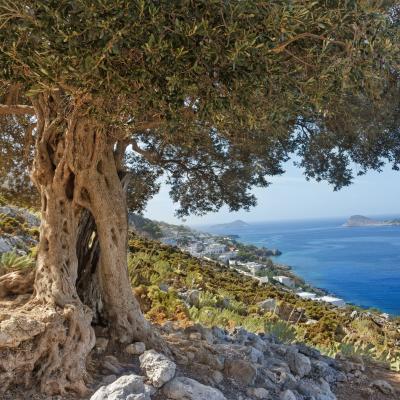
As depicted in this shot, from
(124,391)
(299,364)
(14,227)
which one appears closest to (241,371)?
(299,364)

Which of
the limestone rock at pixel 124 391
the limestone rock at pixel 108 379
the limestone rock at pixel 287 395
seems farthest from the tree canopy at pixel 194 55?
the limestone rock at pixel 287 395

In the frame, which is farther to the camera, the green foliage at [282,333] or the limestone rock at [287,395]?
the green foliage at [282,333]

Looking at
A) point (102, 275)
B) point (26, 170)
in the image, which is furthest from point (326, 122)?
point (26, 170)

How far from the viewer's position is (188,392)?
14.6 ft

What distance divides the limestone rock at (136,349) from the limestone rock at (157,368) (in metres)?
0.35

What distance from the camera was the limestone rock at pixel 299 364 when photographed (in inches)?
246

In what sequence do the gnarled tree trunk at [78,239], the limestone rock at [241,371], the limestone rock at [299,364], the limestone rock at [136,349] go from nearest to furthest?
the gnarled tree trunk at [78,239], the limestone rock at [136,349], the limestone rock at [241,371], the limestone rock at [299,364]

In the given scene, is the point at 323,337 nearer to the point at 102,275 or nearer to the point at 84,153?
the point at 102,275

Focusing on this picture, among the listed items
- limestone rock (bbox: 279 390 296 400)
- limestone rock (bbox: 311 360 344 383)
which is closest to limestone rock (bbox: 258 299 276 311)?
limestone rock (bbox: 311 360 344 383)

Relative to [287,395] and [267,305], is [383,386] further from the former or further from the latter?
[267,305]

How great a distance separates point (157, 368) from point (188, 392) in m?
0.45

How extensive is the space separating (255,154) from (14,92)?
4.19 m

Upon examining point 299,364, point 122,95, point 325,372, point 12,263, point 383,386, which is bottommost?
point 383,386

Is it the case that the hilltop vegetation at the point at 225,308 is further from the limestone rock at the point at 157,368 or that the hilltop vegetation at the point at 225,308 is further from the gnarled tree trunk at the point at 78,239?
the limestone rock at the point at 157,368
